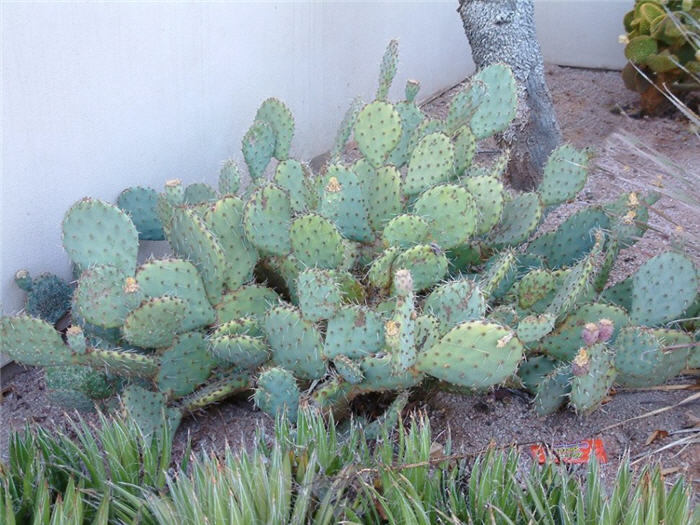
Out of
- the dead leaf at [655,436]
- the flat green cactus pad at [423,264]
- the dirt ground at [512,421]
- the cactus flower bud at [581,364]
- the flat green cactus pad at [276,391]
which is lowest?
the dead leaf at [655,436]

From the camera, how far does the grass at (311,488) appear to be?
196cm

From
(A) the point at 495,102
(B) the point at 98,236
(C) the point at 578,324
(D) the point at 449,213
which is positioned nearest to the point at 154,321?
A: (B) the point at 98,236

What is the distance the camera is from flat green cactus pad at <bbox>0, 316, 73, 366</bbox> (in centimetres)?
280

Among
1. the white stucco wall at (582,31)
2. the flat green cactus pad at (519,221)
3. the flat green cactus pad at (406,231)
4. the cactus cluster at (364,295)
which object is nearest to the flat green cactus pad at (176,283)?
the cactus cluster at (364,295)

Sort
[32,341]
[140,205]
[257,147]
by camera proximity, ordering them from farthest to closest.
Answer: [257,147], [140,205], [32,341]

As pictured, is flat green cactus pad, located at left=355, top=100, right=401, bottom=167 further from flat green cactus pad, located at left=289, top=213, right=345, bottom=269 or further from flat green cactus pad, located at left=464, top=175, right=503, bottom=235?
flat green cactus pad, located at left=289, top=213, right=345, bottom=269

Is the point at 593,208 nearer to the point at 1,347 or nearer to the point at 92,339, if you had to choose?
the point at 92,339

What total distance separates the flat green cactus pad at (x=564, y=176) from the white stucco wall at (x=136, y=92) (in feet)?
5.58

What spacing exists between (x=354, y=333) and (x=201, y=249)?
634 millimetres

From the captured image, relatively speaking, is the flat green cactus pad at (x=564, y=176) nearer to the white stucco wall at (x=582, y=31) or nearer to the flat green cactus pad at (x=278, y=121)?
the flat green cactus pad at (x=278, y=121)

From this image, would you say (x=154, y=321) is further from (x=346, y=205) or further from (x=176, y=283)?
(x=346, y=205)

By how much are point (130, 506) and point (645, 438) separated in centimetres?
177

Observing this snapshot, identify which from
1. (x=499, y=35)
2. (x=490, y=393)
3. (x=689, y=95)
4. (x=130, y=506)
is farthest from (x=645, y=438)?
(x=689, y=95)

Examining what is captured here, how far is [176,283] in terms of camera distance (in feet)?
9.41
